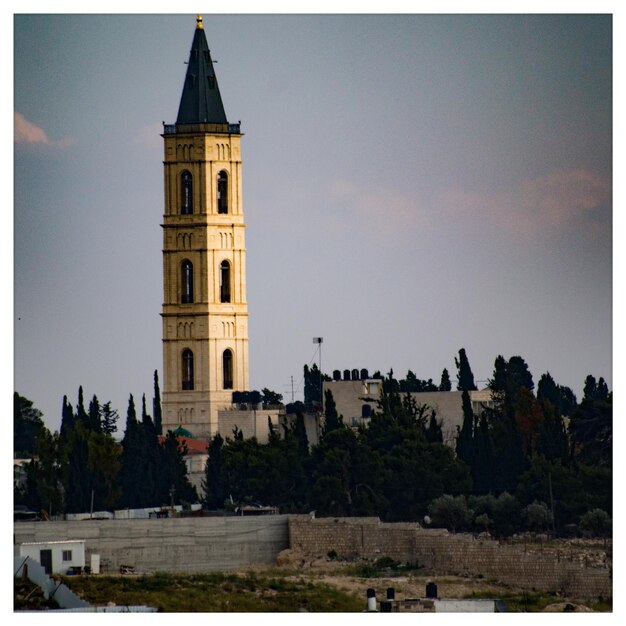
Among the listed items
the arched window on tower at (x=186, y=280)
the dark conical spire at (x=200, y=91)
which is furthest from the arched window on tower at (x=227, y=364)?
the dark conical spire at (x=200, y=91)

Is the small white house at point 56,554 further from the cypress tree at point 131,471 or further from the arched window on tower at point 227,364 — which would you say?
the arched window on tower at point 227,364

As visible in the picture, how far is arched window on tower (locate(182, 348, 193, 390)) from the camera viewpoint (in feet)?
347

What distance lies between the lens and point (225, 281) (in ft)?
349

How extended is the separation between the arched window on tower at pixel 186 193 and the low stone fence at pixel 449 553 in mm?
26739

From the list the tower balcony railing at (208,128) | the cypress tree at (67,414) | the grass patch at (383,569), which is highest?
the tower balcony railing at (208,128)

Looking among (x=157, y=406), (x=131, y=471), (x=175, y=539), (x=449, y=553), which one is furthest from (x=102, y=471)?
(x=157, y=406)

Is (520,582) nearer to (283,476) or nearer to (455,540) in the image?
(455,540)

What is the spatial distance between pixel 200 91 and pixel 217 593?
35.4 m

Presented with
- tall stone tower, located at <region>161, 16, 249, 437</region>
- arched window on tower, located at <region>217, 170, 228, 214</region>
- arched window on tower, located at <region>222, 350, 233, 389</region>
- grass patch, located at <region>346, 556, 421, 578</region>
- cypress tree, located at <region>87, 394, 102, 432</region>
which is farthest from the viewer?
arched window on tower, located at <region>222, 350, 233, 389</region>

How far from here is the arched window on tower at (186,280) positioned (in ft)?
347

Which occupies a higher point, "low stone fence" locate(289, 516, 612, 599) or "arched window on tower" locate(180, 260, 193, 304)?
"arched window on tower" locate(180, 260, 193, 304)

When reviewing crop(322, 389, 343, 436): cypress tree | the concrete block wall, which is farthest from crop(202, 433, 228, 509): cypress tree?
the concrete block wall

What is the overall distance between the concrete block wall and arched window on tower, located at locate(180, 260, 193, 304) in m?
26.4

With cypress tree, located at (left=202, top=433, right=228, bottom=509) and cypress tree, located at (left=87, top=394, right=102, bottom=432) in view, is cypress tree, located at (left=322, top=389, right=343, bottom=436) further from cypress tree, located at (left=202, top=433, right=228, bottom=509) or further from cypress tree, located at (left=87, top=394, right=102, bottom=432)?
cypress tree, located at (left=87, top=394, right=102, bottom=432)
